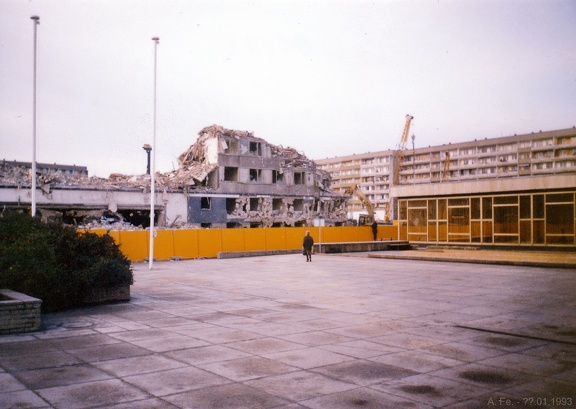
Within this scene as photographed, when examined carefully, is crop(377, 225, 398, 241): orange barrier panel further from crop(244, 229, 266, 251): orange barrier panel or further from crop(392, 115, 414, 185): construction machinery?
crop(392, 115, 414, 185): construction machinery

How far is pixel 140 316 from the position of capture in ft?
37.8

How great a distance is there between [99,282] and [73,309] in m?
0.97

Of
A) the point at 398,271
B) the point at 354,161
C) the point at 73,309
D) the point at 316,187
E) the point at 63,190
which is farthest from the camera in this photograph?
the point at 354,161

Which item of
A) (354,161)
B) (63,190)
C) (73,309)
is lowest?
(73,309)

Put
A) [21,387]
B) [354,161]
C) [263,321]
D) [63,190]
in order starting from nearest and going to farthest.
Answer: [21,387]
[263,321]
[63,190]
[354,161]

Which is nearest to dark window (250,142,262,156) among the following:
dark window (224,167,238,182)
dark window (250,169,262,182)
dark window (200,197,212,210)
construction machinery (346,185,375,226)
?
dark window (250,169,262,182)

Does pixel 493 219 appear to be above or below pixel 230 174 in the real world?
below

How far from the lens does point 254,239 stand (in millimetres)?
36281

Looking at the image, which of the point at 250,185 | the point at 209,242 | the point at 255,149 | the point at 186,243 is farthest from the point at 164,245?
the point at 255,149

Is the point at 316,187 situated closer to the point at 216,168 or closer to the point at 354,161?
the point at 216,168

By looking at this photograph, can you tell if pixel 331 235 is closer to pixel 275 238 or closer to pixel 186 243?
pixel 275 238

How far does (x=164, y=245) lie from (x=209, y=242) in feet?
10.3

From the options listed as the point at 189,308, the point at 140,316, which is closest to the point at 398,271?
the point at 189,308

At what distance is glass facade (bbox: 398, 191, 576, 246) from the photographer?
30203 millimetres
